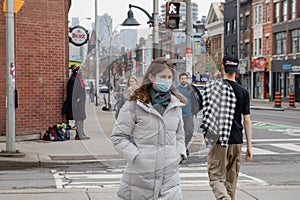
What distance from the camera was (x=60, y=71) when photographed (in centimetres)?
1441

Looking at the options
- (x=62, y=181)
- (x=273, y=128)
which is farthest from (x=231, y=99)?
(x=273, y=128)

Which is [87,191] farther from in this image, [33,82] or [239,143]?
[33,82]

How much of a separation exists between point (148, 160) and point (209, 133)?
1.77 m

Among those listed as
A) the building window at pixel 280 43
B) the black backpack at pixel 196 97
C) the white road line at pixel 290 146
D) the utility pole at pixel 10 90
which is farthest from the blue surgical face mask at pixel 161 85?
the building window at pixel 280 43

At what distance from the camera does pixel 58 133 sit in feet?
47.0

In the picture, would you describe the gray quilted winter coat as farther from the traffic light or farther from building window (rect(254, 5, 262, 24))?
building window (rect(254, 5, 262, 24))

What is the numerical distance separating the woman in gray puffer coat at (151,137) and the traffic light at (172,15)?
436 inches

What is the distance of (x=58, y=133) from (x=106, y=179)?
4.82 m

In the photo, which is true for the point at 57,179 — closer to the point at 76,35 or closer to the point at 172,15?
the point at 172,15

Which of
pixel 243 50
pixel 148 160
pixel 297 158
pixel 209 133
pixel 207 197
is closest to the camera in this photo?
pixel 148 160

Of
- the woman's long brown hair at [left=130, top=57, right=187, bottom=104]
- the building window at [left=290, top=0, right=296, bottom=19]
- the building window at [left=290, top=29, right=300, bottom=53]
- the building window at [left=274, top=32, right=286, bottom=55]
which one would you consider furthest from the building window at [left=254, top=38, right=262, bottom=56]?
the woman's long brown hair at [left=130, top=57, right=187, bottom=104]

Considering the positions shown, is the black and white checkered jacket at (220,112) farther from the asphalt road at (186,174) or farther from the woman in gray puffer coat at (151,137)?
the asphalt road at (186,174)

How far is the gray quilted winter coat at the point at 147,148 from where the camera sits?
4.71 m

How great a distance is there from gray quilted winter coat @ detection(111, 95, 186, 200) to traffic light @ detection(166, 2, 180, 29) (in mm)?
11154
